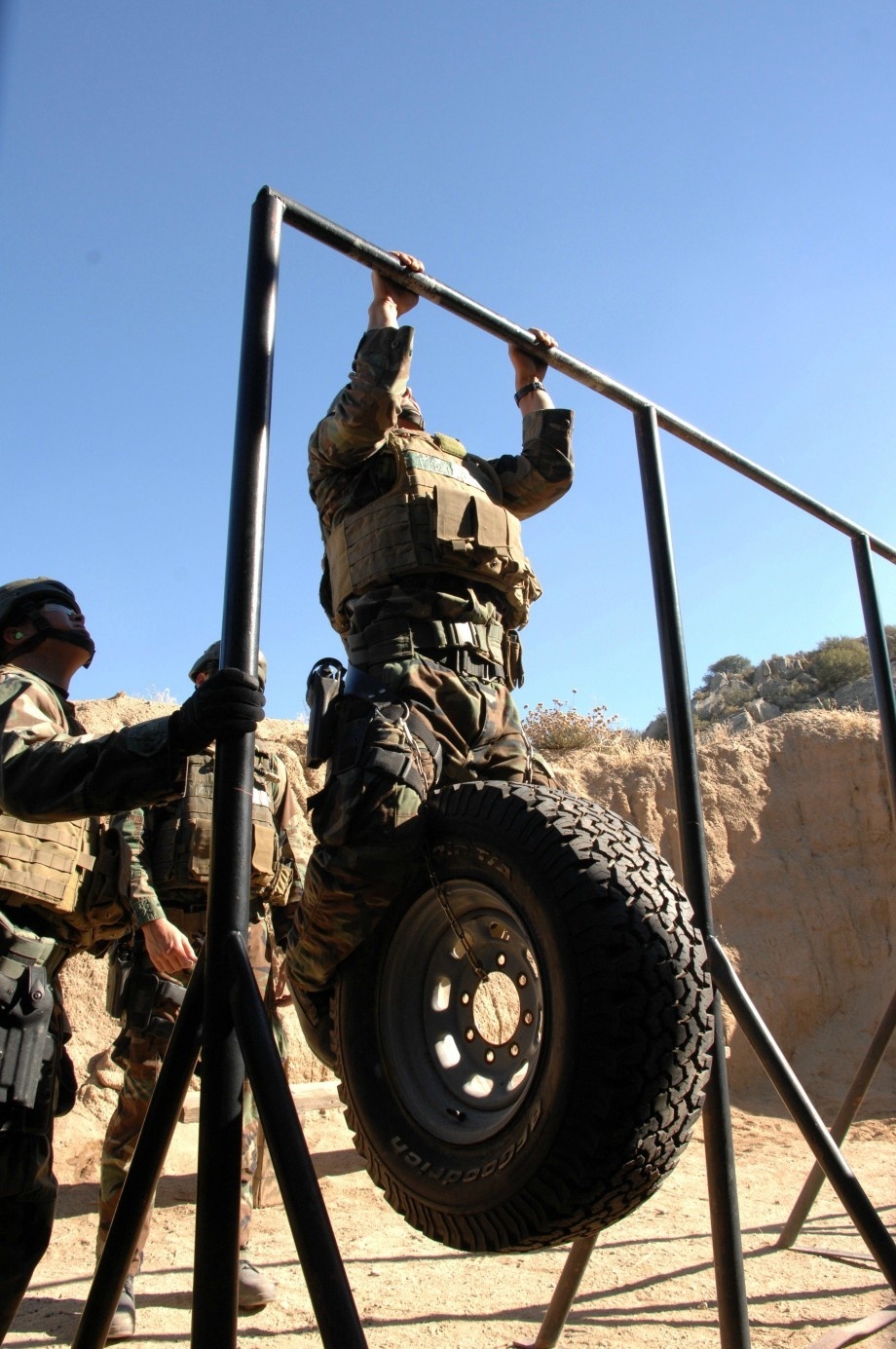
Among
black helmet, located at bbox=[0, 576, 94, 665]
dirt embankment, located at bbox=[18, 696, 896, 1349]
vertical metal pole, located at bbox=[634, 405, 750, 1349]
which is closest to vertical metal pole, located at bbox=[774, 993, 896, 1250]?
dirt embankment, located at bbox=[18, 696, 896, 1349]

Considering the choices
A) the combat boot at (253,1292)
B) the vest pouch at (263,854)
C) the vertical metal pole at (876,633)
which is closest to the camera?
the combat boot at (253,1292)

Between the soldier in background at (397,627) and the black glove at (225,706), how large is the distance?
366 millimetres

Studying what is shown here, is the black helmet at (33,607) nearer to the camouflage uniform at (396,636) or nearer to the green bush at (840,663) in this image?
the camouflage uniform at (396,636)

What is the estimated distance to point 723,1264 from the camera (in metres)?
2.69

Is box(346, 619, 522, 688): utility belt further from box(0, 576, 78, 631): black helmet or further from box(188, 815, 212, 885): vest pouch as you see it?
A: box(188, 815, 212, 885): vest pouch

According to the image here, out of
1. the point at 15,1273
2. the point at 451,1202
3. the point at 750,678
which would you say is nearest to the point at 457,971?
the point at 451,1202

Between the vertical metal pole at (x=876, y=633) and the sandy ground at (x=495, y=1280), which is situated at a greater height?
the vertical metal pole at (x=876, y=633)

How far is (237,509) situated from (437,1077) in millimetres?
1365

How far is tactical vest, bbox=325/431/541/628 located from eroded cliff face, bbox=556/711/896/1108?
7416 millimetres

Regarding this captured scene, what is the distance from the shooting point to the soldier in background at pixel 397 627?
2.27 meters

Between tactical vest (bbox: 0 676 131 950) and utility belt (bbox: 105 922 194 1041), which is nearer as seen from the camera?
tactical vest (bbox: 0 676 131 950)

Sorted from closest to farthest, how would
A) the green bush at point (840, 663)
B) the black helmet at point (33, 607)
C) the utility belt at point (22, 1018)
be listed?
1. the utility belt at point (22, 1018)
2. the black helmet at point (33, 607)
3. the green bush at point (840, 663)

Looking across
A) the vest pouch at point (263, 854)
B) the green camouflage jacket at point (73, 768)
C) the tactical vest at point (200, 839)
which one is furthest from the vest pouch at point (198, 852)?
the green camouflage jacket at point (73, 768)

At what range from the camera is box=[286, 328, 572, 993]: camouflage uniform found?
2.27 meters
